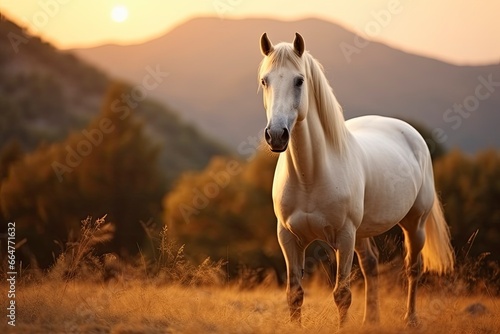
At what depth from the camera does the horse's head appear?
4.12 metres

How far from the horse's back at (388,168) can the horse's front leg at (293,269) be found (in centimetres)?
76

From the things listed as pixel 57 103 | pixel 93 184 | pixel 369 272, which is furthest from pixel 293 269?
pixel 57 103

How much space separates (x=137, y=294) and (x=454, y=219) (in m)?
12.1

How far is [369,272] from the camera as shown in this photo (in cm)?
627

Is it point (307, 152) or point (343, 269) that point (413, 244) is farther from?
point (307, 152)

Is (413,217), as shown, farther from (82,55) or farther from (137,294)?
(82,55)

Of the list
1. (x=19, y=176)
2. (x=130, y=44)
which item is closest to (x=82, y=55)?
(x=130, y=44)

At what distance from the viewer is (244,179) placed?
21.9 meters

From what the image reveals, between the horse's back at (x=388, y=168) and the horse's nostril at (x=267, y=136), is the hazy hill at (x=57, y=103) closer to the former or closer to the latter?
the horse's back at (x=388, y=168)

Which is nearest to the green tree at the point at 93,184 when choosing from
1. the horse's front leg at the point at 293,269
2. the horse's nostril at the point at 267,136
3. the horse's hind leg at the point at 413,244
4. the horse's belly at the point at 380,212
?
the horse's hind leg at the point at 413,244

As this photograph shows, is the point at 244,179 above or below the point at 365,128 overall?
below

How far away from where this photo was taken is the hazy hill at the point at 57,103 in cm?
4816

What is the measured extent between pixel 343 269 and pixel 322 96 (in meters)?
1.34

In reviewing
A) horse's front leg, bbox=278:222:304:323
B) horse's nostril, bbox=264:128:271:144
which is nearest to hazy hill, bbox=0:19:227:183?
horse's front leg, bbox=278:222:304:323
